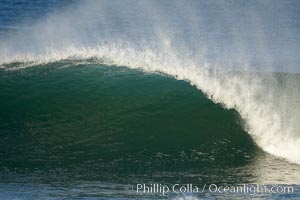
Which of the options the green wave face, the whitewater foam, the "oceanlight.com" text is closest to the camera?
the "oceanlight.com" text

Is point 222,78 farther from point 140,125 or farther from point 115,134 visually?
point 115,134

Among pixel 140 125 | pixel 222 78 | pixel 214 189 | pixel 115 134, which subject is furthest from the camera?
pixel 222 78

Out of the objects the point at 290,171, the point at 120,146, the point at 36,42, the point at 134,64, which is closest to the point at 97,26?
the point at 36,42

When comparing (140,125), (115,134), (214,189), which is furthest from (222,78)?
(214,189)

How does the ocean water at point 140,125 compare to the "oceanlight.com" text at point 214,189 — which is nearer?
the "oceanlight.com" text at point 214,189

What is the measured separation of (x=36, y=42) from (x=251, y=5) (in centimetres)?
2097

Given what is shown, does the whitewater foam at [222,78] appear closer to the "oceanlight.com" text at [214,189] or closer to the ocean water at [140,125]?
the ocean water at [140,125]

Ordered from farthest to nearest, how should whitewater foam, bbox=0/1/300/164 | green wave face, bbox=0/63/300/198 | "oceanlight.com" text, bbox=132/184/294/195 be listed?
whitewater foam, bbox=0/1/300/164
green wave face, bbox=0/63/300/198
"oceanlight.com" text, bbox=132/184/294/195

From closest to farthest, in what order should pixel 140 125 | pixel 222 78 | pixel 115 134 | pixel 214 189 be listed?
1. pixel 214 189
2. pixel 115 134
3. pixel 140 125
4. pixel 222 78

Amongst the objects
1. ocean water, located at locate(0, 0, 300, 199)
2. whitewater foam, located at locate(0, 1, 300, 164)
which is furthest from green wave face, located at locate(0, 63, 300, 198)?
whitewater foam, located at locate(0, 1, 300, 164)

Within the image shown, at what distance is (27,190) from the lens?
387 inches

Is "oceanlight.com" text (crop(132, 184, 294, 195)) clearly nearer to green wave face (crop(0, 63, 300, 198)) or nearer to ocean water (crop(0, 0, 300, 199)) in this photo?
ocean water (crop(0, 0, 300, 199))

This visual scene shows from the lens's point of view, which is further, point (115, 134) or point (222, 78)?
point (222, 78)

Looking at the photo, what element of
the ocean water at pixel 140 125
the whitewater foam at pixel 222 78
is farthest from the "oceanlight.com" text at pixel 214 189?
the whitewater foam at pixel 222 78
